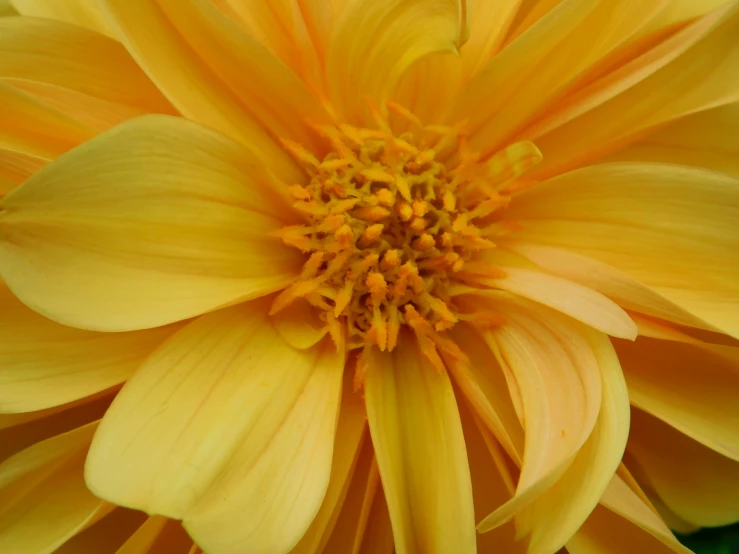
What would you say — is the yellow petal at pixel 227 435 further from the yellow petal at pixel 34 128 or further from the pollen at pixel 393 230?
the yellow petal at pixel 34 128

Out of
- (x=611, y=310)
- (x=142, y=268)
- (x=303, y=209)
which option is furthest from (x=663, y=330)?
(x=142, y=268)

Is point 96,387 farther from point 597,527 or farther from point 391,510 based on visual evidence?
point 597,527

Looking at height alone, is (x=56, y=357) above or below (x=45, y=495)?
above

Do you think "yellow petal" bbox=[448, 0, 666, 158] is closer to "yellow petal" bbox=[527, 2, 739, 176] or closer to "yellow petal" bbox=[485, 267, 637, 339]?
"yellow petal" bbox=[527, 2, 739, 176]

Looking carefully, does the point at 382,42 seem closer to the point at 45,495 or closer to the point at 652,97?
the point at 652,97

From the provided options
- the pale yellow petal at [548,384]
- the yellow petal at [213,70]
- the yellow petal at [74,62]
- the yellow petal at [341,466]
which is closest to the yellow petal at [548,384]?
the pale yellow petal at [548,384]

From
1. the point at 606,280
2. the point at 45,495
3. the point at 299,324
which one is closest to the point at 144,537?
the point at 45,495
